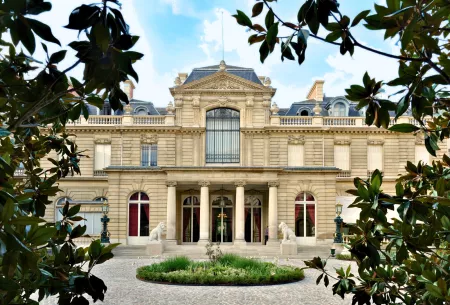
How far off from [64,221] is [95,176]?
3008cm

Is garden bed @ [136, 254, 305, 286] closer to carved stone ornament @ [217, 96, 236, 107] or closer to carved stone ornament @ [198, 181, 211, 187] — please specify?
carved stone ornament @ [198, 181, 211, 187]

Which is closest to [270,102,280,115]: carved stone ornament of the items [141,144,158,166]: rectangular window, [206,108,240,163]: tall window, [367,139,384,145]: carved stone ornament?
[206,108,240,163]: tall window

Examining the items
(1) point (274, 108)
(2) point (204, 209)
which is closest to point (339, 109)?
(1) point (274, 108)

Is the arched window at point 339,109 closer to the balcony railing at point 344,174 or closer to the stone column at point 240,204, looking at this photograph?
the balcony railing at point 344,174

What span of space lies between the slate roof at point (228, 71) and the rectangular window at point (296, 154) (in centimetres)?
553

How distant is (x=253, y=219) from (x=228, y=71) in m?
10.6

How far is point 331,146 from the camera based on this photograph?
32875 mm

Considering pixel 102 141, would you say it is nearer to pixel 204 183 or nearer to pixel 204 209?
pixel 204 183

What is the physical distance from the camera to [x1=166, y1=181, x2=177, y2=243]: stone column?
29219 mm

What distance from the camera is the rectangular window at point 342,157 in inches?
1299

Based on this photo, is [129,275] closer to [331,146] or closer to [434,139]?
[434,139]

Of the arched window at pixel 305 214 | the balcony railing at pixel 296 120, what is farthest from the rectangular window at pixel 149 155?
the arched window at pixel 305 214

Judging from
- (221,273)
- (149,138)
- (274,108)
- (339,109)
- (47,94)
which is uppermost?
(339,109)

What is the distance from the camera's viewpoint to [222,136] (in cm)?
3259
